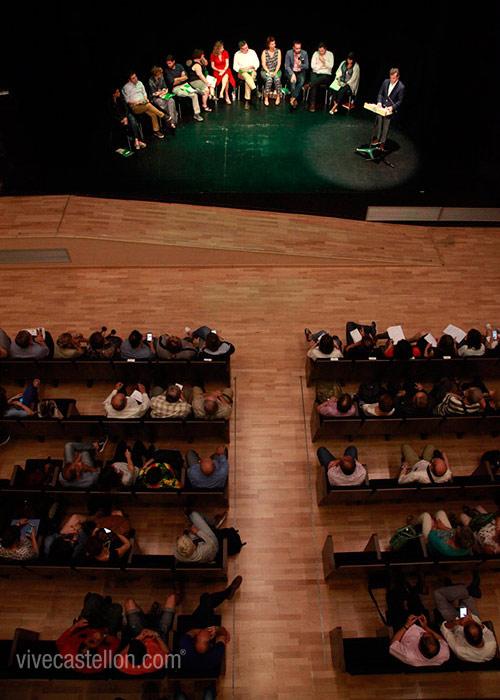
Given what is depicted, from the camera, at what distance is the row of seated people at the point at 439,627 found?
2.68 m

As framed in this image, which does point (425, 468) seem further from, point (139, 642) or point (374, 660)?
point (139, 642)

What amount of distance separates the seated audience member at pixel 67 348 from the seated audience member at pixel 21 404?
0.84ft

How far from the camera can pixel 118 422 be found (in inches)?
141

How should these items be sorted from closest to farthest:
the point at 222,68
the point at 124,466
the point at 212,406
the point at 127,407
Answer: the point at 124,466, the point at 212,406, the point at 127,407, the point at 222,68

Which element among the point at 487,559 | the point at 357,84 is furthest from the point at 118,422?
the point at 357,84

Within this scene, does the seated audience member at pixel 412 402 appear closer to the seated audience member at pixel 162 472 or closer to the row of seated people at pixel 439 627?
the row of seated people at pixel 439 627

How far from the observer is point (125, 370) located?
3990mm

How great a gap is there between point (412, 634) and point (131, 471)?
1.91 metres

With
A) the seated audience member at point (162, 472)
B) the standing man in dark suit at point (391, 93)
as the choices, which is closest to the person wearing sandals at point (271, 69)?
the standing man in dark suit at point (391, 93)

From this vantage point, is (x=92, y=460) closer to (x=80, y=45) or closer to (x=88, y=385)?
(x=88, y=385)

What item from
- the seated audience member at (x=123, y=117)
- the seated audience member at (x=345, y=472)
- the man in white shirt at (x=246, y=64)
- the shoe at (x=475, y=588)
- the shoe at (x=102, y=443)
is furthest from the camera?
the man in white shirt at (x=246, y=64)

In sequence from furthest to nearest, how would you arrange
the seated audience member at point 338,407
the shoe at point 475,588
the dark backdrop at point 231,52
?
the dark backdrop at point 231,52, the seated audience member at point 338,407, the shoe at point 475,588

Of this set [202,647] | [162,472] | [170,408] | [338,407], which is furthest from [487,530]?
[170,408]

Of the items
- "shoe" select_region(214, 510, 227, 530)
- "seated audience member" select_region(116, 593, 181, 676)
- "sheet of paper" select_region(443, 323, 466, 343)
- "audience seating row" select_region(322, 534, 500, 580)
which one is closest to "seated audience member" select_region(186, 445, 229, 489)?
"shoe" select_region(214, 510, 227, 530)
